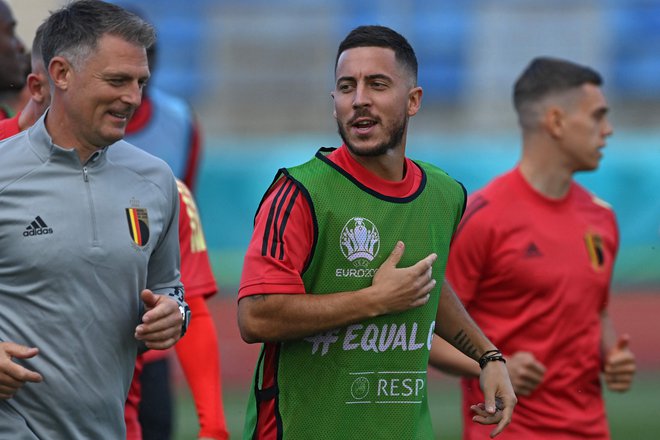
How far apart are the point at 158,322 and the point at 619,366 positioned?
9.18ft

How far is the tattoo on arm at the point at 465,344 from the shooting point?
15.6 ft

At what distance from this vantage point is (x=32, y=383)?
12.8 feet

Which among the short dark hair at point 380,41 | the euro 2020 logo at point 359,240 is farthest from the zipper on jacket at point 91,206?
the short dark hair at point 380,41

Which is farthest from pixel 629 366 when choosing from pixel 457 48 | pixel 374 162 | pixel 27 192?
pixel 457 48

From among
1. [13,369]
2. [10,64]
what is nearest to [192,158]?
[10,64]

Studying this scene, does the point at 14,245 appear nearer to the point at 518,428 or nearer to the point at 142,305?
the point at 142,305

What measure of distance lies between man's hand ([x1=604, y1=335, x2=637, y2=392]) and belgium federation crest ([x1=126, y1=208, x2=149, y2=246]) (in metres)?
2.73

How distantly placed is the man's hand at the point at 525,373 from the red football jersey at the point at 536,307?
0.71 ft

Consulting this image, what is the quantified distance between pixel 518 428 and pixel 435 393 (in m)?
7.66

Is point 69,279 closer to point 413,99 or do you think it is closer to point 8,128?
point 8,128

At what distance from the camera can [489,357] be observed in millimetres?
4719

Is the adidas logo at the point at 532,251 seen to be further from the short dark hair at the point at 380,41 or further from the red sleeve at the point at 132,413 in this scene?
the red sleeve at the point at 132,413

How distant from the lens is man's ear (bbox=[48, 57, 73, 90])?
4016mm

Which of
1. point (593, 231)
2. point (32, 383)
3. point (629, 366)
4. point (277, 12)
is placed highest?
point (277, 12)
